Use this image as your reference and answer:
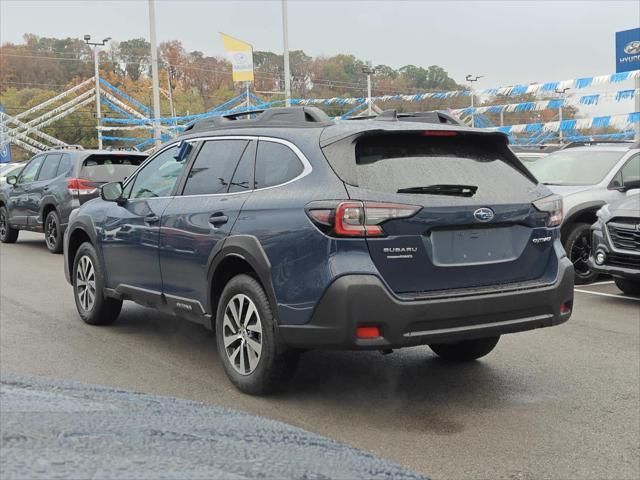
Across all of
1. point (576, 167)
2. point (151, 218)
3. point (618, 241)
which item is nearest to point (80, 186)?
point (151, 218)

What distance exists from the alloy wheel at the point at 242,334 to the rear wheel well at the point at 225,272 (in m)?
0.18

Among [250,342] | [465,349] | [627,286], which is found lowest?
[627,286]

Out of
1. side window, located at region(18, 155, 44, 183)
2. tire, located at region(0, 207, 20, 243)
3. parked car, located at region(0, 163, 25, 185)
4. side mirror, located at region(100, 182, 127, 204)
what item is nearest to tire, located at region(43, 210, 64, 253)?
side window, located at region(18, 155, 44, 183)

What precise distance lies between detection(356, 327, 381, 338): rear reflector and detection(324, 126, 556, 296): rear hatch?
0.24 metres

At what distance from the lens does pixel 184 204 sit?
5293 mm

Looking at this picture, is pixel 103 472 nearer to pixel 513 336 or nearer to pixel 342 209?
pixel 342 209

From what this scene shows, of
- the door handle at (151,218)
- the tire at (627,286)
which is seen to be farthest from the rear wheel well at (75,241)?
the tire at (627,286)

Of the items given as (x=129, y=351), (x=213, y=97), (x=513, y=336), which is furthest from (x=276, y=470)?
(x=213, y=97)

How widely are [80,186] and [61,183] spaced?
1.31 ft

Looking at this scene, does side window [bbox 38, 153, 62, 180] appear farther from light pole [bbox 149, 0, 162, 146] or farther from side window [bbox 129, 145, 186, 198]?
light pole [bbox 149, 0, 162, 146]

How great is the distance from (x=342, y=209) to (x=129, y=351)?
2530mm

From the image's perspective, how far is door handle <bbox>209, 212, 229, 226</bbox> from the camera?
4.80m

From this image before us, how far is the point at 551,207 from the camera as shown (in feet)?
15.6

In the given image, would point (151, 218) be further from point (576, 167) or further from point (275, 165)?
point (576, 167)
